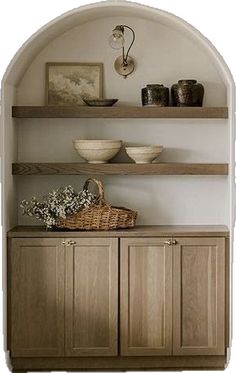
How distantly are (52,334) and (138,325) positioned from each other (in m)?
0.59

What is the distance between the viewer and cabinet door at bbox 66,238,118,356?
5984 millimetres

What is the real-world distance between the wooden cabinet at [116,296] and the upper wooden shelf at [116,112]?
0.82 m

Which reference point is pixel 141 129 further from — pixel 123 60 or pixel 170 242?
pixel 170 242

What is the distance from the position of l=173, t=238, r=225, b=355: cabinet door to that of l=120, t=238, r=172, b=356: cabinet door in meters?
0.06

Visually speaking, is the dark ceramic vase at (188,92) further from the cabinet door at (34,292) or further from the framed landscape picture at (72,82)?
the cabinet door at (34,292)

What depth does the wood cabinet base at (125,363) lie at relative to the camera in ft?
19.9

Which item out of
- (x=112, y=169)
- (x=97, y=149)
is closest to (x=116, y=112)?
(x=97, y=149)

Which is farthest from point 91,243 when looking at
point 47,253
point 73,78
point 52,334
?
point 73,78

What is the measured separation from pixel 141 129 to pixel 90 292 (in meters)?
1.24

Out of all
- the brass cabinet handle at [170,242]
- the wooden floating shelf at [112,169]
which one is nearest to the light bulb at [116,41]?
the wooden floating shelf at [112,169]

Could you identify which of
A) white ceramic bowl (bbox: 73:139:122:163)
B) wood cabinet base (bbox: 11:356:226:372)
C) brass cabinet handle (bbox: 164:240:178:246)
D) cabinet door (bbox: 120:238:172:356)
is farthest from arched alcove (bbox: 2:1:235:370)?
wood cabinet base (bbox: 11:356:226:372)

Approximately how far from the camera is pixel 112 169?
6113 millimetres

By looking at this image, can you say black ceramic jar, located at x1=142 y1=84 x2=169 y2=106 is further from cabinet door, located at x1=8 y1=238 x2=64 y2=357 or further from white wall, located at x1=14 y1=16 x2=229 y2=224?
cabinet door, located at x1=8 y1=238 x2=64 y2=357

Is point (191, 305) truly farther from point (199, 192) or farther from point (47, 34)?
point (47, 34)
